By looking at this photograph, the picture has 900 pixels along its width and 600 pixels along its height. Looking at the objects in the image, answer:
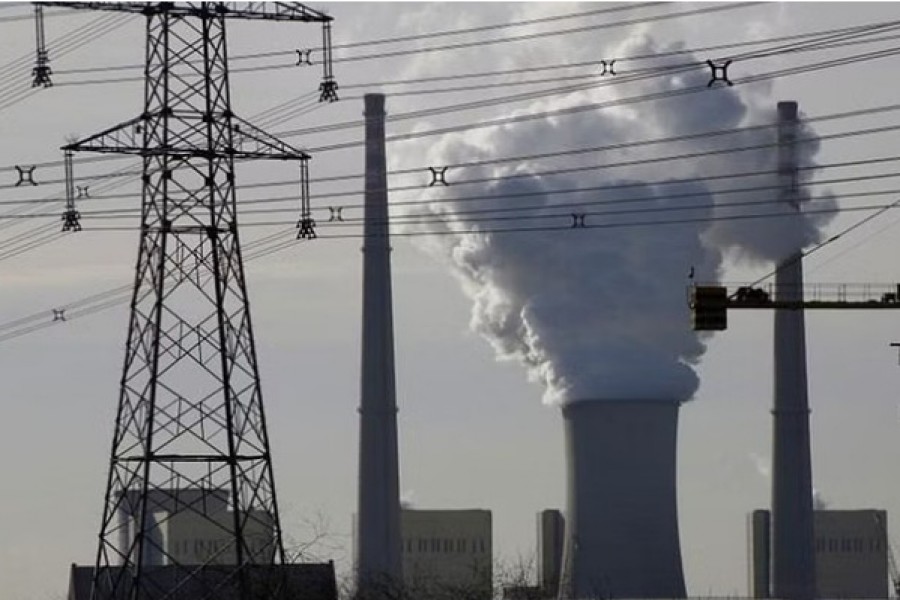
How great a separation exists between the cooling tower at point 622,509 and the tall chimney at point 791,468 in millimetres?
9532

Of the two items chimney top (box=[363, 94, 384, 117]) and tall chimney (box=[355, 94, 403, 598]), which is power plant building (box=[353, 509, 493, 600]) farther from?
chimney top (box=[363, 94, 384, 117])

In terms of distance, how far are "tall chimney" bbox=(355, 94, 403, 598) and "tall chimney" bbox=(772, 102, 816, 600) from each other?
15799 millimetres

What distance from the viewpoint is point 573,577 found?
10594cm

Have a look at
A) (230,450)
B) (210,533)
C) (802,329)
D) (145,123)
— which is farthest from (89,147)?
(210,533)

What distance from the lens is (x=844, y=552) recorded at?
152 metres

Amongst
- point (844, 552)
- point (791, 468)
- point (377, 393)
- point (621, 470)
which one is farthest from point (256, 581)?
point (844, 552)

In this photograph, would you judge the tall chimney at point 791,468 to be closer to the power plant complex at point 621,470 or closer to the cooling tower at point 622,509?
the power plant complex at point 621,470

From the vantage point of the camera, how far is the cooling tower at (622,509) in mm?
104125

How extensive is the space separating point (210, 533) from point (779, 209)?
49299 mm

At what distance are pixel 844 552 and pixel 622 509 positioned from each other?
4998 cm

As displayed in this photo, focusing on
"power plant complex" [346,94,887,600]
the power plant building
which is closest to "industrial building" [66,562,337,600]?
"power plant complex" [346,94,887,600]

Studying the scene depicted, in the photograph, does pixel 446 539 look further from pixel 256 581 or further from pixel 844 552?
pixel 256 581

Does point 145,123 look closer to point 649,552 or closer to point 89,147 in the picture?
point 89,147

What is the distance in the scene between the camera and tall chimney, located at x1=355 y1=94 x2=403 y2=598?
364ft
